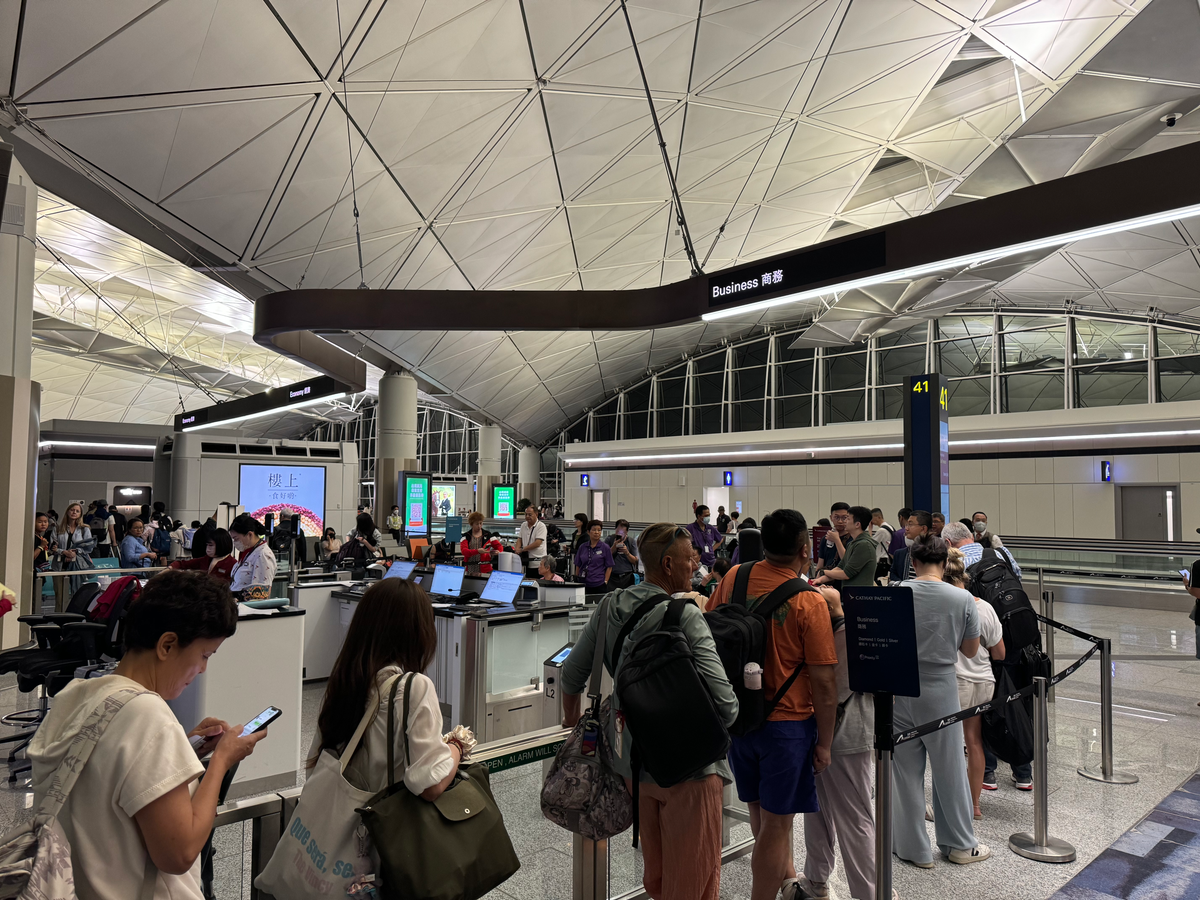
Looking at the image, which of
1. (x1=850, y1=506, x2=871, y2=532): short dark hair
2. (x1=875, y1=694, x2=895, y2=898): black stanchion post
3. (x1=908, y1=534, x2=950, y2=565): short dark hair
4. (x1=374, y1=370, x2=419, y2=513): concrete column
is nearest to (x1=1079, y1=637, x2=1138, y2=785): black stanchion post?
(x1=850, y1=506, x2=871, y2=532): short dark hair

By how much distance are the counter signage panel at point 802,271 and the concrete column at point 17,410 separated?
7.64 meters

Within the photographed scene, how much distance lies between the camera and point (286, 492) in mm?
20797

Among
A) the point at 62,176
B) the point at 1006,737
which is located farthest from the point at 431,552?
the point at 1006,737

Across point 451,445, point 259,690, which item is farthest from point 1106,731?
point 451,445

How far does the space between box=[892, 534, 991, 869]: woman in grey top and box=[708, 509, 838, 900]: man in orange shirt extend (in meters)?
1.18

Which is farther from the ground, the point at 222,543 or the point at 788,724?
the point at 222,543

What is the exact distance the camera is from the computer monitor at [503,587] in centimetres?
706

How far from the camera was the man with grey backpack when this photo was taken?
274 centimetres

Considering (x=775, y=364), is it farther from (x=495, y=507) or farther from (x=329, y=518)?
(x=329, y=518)

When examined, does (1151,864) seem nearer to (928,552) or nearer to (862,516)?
(928,552)

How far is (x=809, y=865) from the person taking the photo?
373 centimetres

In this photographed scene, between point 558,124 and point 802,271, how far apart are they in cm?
759

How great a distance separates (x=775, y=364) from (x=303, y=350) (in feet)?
72.4

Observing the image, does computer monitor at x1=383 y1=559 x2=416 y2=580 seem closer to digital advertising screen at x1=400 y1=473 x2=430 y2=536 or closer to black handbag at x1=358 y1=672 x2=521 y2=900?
black handbag at x1=358 y1=672 x2=521 y2=900
